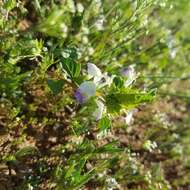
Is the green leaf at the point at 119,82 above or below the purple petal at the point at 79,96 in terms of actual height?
above

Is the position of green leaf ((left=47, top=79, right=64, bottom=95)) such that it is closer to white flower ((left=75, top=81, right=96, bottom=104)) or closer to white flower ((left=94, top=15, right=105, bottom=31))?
white flower ((left=75, top=81, right=96, bottom=104))

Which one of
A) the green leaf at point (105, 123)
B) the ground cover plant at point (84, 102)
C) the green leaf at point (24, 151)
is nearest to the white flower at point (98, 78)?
the ground cover plant at point (84, 102)

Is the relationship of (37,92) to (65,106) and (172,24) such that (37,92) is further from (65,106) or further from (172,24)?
(172,24)

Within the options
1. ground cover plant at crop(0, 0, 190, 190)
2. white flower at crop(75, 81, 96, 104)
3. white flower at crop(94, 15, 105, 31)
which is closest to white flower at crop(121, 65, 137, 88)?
ground cover plant at crop(0, 0, 190, 190)

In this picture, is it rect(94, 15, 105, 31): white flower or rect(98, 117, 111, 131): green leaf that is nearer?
rect(98, 117, 111, 131): green leaf

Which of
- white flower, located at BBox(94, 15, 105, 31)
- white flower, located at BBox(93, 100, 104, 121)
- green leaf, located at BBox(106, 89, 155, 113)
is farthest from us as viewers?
white flower, located at BBox(94, 15, 105, 31)

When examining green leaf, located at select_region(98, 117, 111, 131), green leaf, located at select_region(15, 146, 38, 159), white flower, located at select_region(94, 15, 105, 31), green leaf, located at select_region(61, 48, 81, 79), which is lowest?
green leaf, located at select_region(15, 146, 38, 159)

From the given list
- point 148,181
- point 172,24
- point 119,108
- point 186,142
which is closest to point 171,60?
point 172,24

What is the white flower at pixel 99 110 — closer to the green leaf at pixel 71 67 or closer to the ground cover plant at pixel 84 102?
the ground cover plant at pixel 84 102
